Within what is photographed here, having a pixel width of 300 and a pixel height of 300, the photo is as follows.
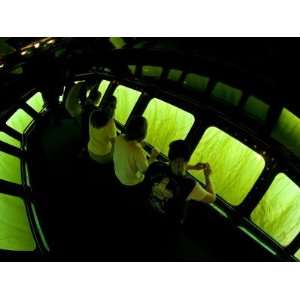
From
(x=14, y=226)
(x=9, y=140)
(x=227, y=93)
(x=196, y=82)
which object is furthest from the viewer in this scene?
(x=9, y=140)

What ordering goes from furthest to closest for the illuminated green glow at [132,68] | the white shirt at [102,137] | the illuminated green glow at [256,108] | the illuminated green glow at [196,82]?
1. the white shirt at [102,137]
2. the illuminated green glow at [132,68]
3. the illuminated green glow at [196,82]
4. the illuminated green glow at [256,108]

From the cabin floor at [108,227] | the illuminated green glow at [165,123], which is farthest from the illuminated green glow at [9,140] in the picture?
the illuminated green glow at [165,123]

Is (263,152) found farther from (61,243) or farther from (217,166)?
(61,243)

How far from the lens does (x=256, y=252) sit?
7.71 feet

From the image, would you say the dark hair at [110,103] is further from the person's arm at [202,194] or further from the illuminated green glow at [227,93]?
the person's arm at [202,194]

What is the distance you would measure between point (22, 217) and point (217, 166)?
2.16 meters

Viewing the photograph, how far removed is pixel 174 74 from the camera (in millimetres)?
2566

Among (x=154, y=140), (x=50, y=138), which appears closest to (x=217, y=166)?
(x=154, y=140)

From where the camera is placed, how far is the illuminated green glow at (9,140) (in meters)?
3.57

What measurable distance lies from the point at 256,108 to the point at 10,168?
3.03m

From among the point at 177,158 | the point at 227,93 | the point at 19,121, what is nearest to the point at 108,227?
the point at 177,158

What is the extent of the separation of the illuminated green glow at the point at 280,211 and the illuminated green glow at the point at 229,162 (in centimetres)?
16

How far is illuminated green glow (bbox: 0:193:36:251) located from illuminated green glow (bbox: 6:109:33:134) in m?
1.20

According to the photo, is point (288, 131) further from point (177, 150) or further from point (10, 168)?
point (10, 168)
